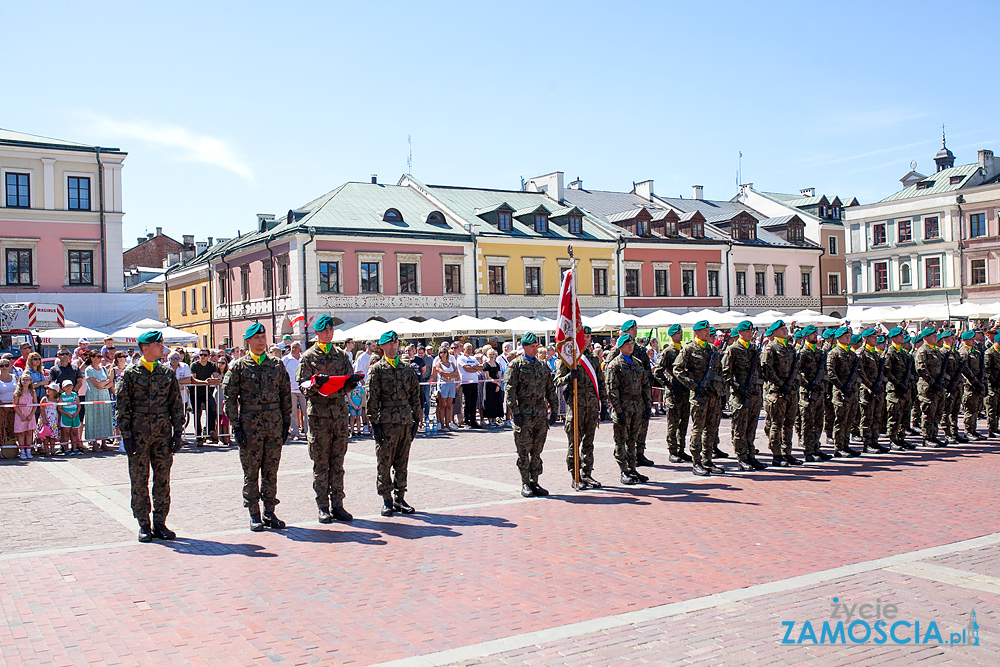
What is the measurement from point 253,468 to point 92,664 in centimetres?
386

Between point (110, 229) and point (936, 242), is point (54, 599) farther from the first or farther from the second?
point (936, 242)

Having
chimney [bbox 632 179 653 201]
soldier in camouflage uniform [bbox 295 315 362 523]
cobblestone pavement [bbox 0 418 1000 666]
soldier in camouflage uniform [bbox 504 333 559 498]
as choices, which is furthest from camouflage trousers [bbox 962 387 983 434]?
chimney [bbox 632 179 653 201]

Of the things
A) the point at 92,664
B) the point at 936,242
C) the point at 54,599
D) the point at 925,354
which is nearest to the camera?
the point at 92,664

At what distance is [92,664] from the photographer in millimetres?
5188

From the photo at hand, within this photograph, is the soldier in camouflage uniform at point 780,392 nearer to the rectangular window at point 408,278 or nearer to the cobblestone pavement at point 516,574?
the cobblestone pavement at point 516,574

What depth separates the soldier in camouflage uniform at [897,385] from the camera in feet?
46.9

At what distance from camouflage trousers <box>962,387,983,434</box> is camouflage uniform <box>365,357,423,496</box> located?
10.5 m

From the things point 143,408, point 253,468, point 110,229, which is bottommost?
point 253,468

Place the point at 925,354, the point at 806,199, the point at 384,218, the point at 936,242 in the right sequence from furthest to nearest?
the point at 806,199 → the point at 936,242 → the point at 384,218 → the point at 925,354

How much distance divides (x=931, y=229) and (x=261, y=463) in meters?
56.9

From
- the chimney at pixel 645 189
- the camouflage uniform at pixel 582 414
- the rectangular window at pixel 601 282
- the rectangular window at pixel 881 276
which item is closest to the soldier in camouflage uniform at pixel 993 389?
the camouflage uniform at pixel 582 414

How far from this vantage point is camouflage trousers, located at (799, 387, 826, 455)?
13.0 m

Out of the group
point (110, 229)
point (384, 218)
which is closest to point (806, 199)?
point (384, 218)

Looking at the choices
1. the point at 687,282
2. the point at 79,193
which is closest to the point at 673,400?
the point at 79,193
